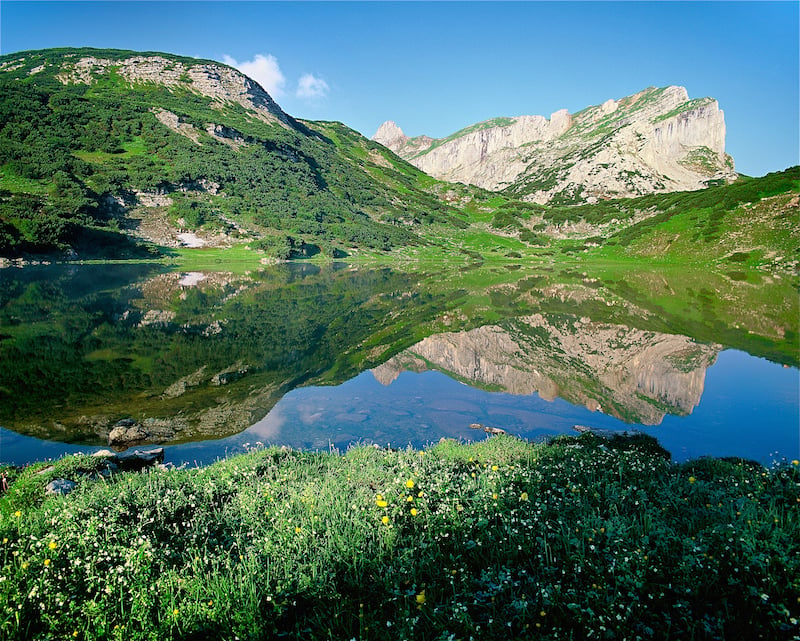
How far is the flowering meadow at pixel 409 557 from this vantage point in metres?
4.95

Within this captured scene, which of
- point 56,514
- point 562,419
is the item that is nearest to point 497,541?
point 56,514

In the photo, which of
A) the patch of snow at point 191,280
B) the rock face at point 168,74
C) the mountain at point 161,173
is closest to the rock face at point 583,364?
the patch of snow at point 191,280

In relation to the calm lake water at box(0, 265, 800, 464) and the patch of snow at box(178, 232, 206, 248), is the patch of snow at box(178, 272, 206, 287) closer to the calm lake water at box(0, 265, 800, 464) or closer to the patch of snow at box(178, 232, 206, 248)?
the calm lake water at box(0, 265, 800, 464)

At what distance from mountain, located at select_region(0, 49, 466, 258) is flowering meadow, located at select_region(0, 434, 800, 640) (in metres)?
85.3

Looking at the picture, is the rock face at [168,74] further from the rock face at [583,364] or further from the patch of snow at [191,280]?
the rock face at [583,364]

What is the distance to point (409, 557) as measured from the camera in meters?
6.20

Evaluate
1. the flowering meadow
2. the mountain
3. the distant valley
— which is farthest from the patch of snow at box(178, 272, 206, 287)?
the flowering meadow

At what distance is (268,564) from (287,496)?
8.52 ft

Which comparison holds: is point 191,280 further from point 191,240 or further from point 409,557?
point 409,557

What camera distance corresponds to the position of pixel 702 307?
40125mm

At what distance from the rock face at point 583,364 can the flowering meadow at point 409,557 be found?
10.3m

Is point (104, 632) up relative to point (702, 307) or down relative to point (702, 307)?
down

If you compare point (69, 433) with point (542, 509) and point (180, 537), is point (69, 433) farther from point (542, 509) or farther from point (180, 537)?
point (542, 509)

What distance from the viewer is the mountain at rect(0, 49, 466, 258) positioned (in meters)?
91.6
